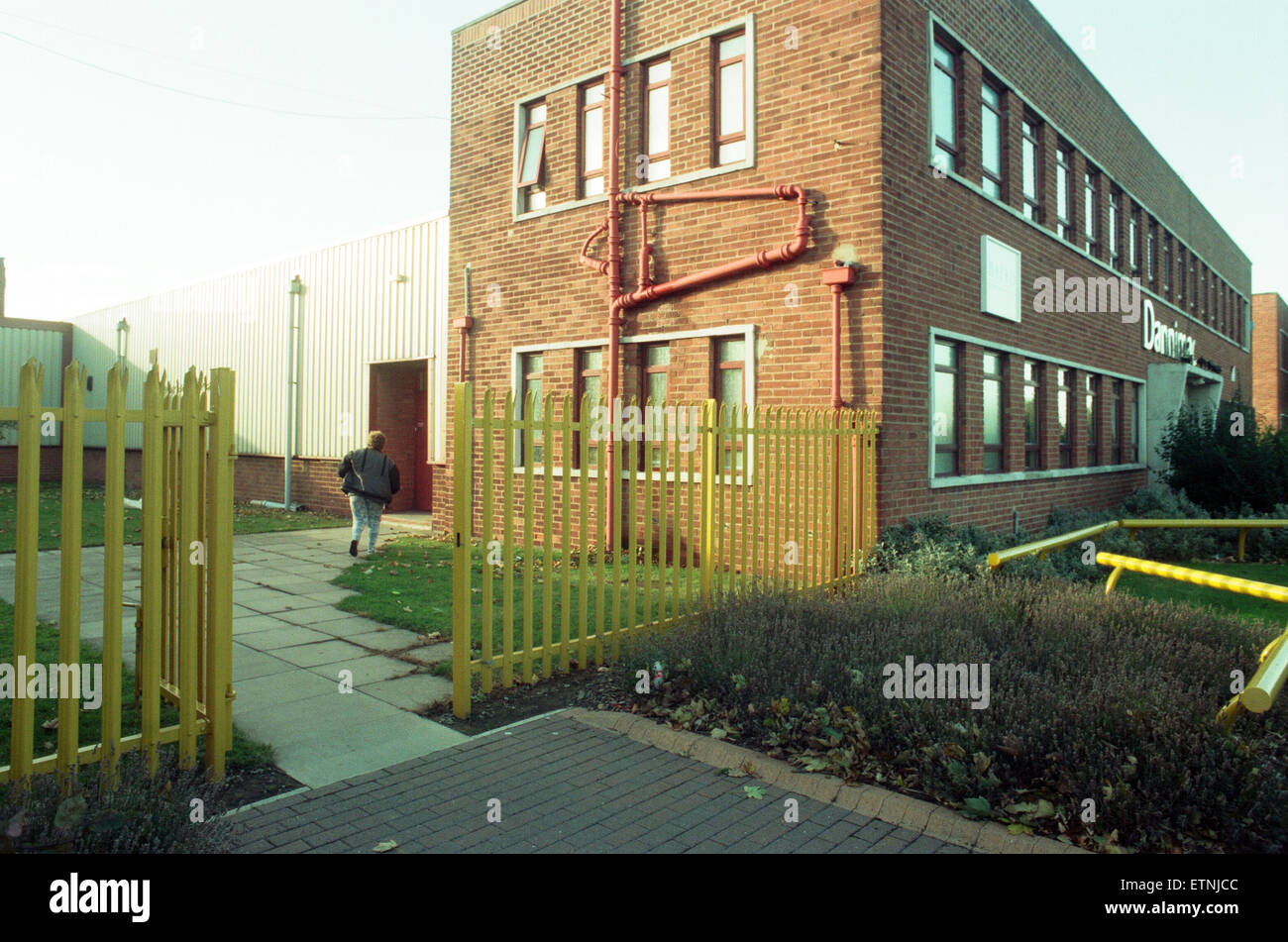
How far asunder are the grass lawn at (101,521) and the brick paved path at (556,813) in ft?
28.1

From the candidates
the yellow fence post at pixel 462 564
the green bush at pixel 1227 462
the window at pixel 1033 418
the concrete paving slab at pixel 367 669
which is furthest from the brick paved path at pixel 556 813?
the green bush at pixel 1227 462

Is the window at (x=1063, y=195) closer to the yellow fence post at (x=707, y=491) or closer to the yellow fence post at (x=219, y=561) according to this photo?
the yellow fence post at (x=707, y=491)

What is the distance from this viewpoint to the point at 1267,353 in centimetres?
4372

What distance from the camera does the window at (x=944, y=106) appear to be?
11.1 m

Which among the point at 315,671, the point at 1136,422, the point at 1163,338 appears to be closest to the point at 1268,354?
the point at 1163,338

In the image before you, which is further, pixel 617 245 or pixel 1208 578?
pixel 617 245

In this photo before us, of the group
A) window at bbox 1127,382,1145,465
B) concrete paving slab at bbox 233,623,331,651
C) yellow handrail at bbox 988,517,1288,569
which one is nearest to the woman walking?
concrete paving slab at bbox 233,623,331,651

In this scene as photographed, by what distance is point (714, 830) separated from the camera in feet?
12.4

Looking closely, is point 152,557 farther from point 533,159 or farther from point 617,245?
point 533,159

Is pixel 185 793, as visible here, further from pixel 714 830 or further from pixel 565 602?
pixel 565 602

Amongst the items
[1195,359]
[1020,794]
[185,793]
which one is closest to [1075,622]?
[1020,794]

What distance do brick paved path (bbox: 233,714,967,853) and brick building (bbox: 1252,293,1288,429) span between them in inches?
1885

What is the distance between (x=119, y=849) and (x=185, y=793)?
0.52 m

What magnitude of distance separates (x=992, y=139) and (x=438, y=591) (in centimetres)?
925
